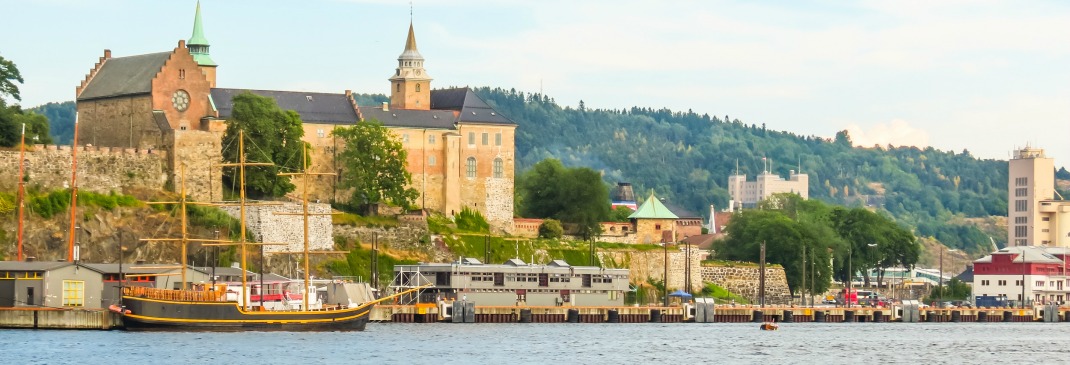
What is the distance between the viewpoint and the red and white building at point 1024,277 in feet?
529

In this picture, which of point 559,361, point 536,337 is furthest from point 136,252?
point 559,361

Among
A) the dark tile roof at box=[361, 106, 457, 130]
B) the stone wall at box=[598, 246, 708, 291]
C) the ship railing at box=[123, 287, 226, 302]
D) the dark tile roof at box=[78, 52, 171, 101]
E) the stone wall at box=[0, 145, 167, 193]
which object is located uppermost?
the dark tile roof at box=[78, 52, 171, 101]

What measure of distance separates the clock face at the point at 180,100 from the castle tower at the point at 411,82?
2243cm

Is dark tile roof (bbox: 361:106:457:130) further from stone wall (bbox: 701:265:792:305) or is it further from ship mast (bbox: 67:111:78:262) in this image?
ship mast (bbox: 67:111:78:262)

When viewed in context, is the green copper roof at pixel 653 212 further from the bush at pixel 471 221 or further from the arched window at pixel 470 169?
the bush at pixel 471 221

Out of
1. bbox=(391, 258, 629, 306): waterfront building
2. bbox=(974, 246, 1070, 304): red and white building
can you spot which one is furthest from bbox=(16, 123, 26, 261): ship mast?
bbox=(974, 246, 1070, 304): red and white building

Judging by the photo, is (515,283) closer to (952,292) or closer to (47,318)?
(47,318)

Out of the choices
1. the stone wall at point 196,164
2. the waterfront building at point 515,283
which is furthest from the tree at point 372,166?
the stone wall at point 196,164

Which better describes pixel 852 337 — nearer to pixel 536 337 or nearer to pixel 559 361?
pixel 536 337

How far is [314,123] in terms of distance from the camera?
13500cm

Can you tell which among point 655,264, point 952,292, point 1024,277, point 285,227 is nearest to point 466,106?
point 655,264

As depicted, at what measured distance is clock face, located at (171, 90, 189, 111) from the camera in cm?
12479

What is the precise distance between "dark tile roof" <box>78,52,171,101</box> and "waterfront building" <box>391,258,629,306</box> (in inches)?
740

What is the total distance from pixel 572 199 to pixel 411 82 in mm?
14675
